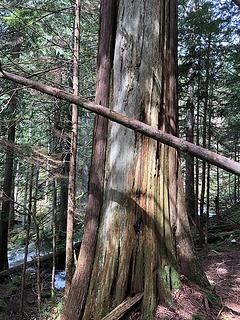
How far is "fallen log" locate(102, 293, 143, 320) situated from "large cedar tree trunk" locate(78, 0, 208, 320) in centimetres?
6

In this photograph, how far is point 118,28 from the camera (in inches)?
152

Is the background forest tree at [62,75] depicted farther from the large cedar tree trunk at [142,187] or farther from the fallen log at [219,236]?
the large cedar tree trunk at [142,187]

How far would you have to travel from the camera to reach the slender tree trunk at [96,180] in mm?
3613

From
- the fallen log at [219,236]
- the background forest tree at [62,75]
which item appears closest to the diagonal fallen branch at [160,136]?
the background forest tree at [62,75]

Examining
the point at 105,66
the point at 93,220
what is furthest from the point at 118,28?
the point at 93,220

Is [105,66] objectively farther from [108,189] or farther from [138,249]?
[138,249]

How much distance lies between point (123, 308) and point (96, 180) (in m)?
1.28

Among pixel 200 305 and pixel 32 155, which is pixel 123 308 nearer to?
pixel 200 305

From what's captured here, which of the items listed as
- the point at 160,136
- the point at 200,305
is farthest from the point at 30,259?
the point at 160,136

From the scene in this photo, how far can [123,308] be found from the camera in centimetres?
329

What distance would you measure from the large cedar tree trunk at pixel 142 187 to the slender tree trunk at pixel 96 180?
68 millimetres

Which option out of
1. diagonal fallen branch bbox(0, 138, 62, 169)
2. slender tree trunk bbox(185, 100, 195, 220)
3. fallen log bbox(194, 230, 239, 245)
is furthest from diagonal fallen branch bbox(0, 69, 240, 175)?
slender tree trunk bbox(185, 100, 195, 220)

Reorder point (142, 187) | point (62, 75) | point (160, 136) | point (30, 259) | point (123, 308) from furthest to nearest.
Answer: point (30, 259) → point (62, 75) → point (142, 187) → point (123, 308) → point (160, 136)

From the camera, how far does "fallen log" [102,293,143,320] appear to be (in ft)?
10.6
